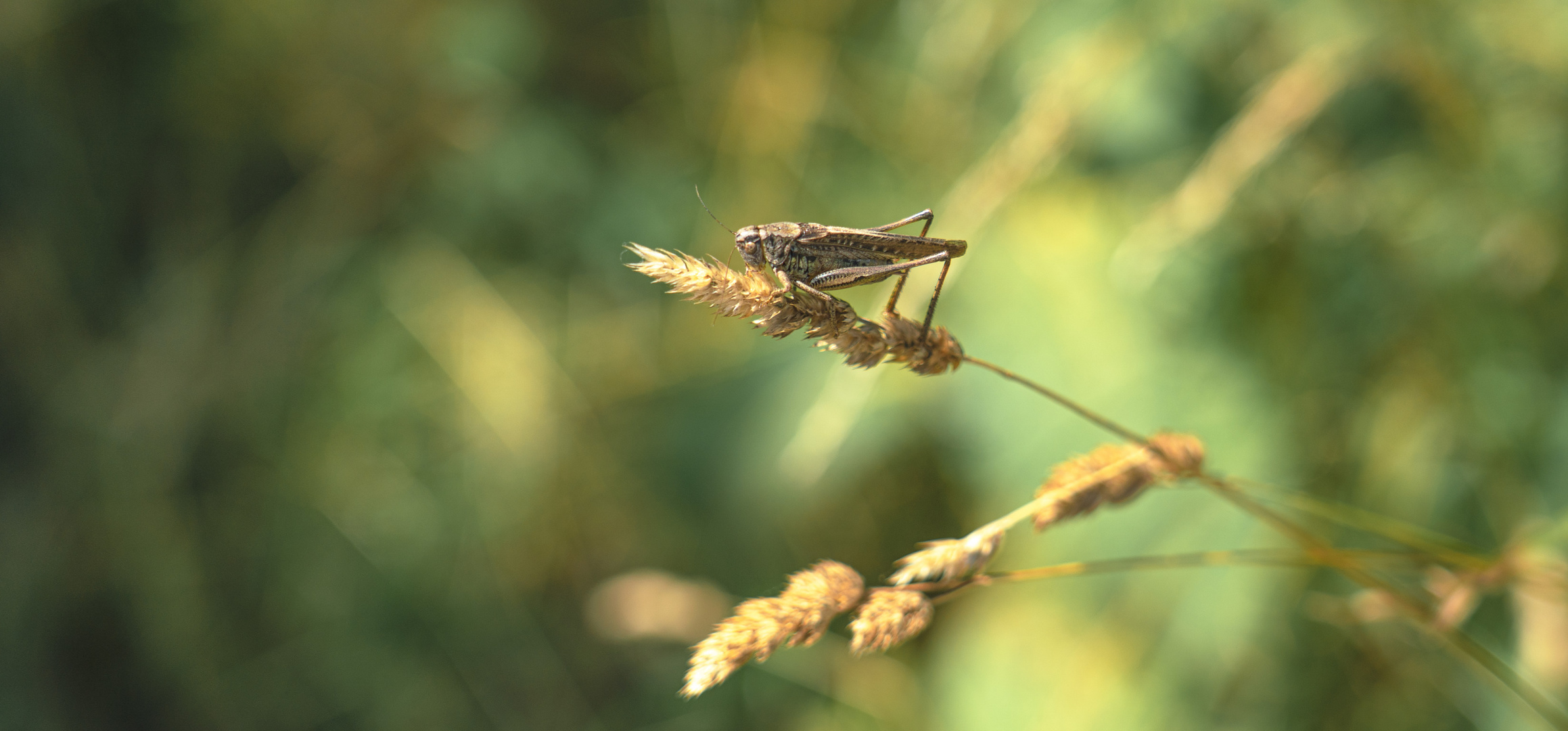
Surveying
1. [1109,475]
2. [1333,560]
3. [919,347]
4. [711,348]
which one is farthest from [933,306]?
[711,348]

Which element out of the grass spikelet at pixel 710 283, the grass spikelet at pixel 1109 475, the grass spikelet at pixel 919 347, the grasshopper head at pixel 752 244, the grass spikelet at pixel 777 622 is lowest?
the grass spikelet at pixel 777 622

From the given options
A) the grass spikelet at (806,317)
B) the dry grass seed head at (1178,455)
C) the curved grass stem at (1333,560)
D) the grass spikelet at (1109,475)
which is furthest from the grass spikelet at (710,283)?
the dry grass seed head at (1178,455)

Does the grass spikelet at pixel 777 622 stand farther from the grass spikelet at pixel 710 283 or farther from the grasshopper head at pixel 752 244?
the grasshopper head at pixel 752 244

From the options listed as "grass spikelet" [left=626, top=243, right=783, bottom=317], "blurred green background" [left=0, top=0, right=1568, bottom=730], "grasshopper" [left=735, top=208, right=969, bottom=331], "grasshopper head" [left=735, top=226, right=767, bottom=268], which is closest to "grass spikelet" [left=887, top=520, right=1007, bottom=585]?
"grass spikelet" [left=626, top=243, right=783, bottom=317]

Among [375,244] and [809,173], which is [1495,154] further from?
[375,244]

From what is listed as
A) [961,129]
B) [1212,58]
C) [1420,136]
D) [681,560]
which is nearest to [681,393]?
[681,560]

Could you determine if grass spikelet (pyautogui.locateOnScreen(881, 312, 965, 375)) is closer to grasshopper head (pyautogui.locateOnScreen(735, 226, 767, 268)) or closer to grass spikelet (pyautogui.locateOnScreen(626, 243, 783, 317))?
grass spikelet (pyautogui.locateOnScreen(626, 243, 783, 317))
